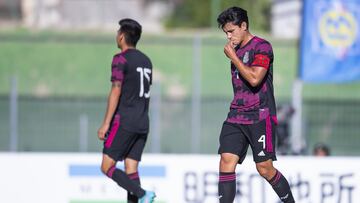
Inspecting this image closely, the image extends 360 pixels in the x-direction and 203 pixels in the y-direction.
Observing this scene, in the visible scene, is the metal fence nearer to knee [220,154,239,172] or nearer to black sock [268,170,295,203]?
black sock [268,170,295,203]

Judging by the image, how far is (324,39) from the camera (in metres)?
19.2

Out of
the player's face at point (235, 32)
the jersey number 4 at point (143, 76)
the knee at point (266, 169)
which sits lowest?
the knee at point (266, 169)

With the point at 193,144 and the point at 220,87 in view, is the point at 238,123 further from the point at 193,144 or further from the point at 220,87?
the point at 220,87

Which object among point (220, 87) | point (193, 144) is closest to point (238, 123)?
point (193, 144)

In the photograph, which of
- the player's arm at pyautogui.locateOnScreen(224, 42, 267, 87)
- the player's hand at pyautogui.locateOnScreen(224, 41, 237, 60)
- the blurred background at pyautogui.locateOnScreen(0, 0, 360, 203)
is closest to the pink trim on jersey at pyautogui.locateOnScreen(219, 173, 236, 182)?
the player's arm at pyautogui.locateOnScreen(224, 42, 267, 87)

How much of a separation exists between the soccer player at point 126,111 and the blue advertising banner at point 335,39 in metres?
10.6

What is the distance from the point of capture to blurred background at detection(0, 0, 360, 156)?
Answer: 60.4 feet

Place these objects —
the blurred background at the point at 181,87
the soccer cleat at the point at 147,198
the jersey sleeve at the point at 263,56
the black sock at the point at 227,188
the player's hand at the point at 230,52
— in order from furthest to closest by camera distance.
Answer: the blurred background at the point at 181,87 → the soccer cleat at the point at 147,198 → the black sock at the point at 227,188 → the jersey sleeve at the point at 263,56 → the player's hand at the point at 230,52

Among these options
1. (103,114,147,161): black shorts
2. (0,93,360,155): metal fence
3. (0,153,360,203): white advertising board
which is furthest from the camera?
(0,93,360,155): metal fence

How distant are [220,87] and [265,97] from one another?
11.1 metres

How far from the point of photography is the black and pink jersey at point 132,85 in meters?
8.91

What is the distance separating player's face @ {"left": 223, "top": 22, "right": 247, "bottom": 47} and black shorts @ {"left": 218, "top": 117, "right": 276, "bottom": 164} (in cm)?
73

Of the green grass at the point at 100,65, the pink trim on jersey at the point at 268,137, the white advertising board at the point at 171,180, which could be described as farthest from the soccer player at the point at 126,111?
the green grass at the point at 100,65

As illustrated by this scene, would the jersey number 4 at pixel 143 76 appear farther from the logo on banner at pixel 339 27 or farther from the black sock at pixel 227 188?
the logo on banner at pixel 339 27
